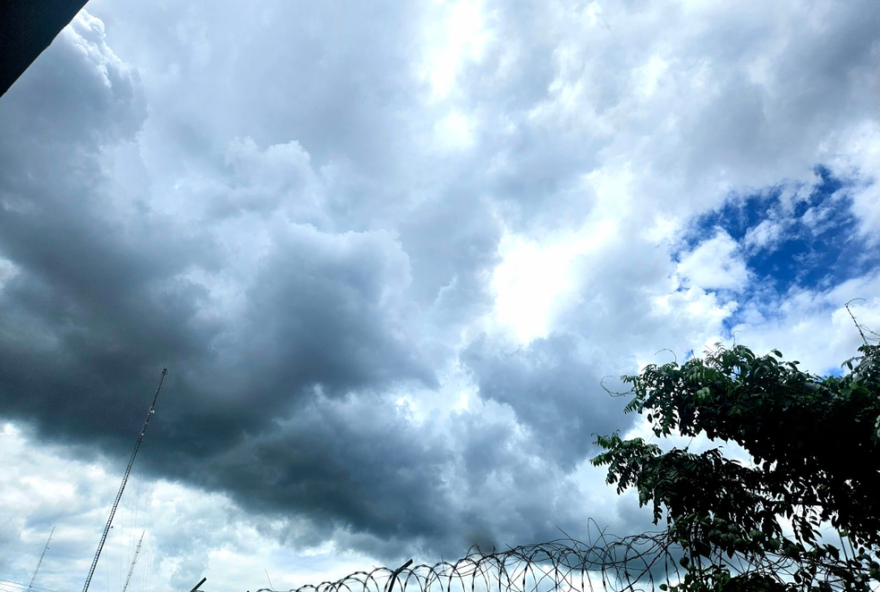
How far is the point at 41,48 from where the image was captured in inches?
68.2

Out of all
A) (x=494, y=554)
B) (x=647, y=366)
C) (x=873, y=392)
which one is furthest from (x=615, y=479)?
(x=494, y=554)

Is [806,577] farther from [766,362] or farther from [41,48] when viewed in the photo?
[41,48]

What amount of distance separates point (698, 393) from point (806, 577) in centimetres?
331

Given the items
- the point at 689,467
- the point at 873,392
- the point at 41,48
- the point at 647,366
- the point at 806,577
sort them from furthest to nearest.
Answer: the point at 647,366 < the point at 689,467 < the point at 873,392 < the point at 806,577 < the point at 41,48

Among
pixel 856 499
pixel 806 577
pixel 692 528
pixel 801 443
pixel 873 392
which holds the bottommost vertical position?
pixel 806 577

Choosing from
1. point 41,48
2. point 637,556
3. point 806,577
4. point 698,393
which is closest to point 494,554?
point 637,556

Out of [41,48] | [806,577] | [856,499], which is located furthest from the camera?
[856,499]

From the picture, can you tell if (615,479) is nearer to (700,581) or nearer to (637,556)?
(700,581)

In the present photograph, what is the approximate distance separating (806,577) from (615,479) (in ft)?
15.0

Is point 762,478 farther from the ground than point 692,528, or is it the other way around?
point 762,478

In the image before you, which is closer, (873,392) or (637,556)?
(637,556)

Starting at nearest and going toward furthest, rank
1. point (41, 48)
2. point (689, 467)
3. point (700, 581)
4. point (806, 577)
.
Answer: point (41, 48) → point (806, 577) → point (700, 581) → point (689, 467)

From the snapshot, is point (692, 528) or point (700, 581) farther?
point (692, 528)

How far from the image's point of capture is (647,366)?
31.7 feet
